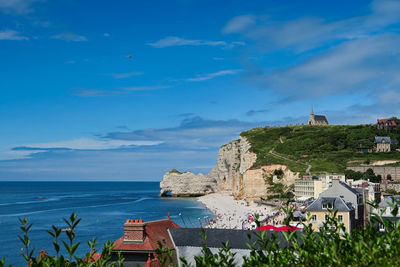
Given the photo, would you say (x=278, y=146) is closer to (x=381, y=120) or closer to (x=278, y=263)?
(x=381, y=120)

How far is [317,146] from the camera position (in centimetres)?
13725

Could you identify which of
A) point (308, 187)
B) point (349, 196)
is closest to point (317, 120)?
point (308, 187)

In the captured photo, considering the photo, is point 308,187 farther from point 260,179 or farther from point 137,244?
point 137,244

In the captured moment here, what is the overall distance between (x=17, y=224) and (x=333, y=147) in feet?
320

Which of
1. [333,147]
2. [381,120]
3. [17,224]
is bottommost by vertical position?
[17,224]

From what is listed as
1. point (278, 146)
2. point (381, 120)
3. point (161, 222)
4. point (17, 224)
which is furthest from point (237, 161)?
point (161, 222)

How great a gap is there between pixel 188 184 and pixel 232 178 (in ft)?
102

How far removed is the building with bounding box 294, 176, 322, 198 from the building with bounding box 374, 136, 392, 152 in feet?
129

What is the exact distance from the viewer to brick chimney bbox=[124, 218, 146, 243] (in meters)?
22.5

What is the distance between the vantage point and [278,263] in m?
10.9

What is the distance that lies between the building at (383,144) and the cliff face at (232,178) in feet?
109

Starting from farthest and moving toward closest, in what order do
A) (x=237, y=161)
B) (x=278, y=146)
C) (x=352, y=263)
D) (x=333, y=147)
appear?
(x=237, y=161) < (x=278, y=146) < (x=333, y=147) < (x=352, y=263)

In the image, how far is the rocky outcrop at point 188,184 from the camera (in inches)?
7283

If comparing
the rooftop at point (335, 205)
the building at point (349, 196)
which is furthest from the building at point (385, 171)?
the rooftop at point (335, 205)
